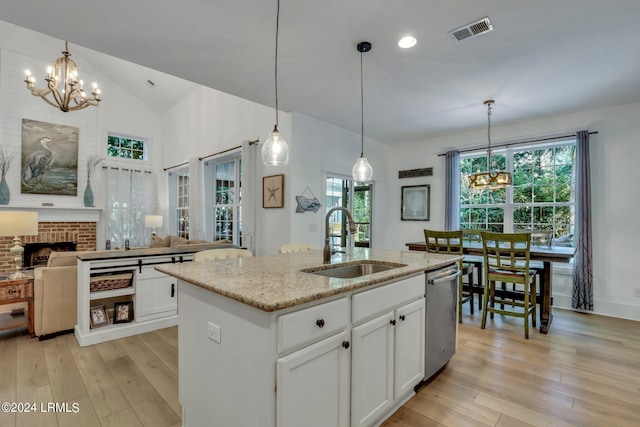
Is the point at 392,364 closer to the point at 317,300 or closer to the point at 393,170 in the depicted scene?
the point at 317,300

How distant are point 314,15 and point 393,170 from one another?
14.0 ft

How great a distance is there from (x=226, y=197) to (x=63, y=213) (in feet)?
11.7

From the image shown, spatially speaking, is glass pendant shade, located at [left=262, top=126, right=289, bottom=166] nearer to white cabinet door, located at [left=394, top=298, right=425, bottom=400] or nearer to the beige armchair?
white cabinet door, located at [left=394, top=298, right=425, bottom=400]

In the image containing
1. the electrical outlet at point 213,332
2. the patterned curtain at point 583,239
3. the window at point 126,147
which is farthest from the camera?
the window at point 126,147

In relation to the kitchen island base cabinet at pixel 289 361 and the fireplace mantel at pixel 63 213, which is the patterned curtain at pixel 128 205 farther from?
the kitchen island base cabinet at pixel 289 361

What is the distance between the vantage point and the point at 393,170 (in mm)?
6113

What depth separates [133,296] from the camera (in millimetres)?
3287

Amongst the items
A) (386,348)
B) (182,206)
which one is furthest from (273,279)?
(182,206)

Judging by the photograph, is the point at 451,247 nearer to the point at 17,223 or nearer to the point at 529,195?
the point at 529,195

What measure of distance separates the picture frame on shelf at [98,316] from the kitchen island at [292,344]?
1.86 m

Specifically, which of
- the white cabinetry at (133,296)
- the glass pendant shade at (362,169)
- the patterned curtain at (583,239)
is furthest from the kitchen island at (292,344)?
→ the patterned curtain at (583,239)

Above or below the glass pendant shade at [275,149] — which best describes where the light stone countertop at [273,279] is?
below

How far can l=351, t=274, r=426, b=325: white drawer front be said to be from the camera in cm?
158

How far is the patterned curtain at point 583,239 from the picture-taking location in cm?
400
